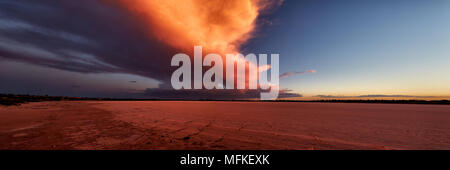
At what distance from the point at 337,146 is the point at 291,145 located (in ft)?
4.42
